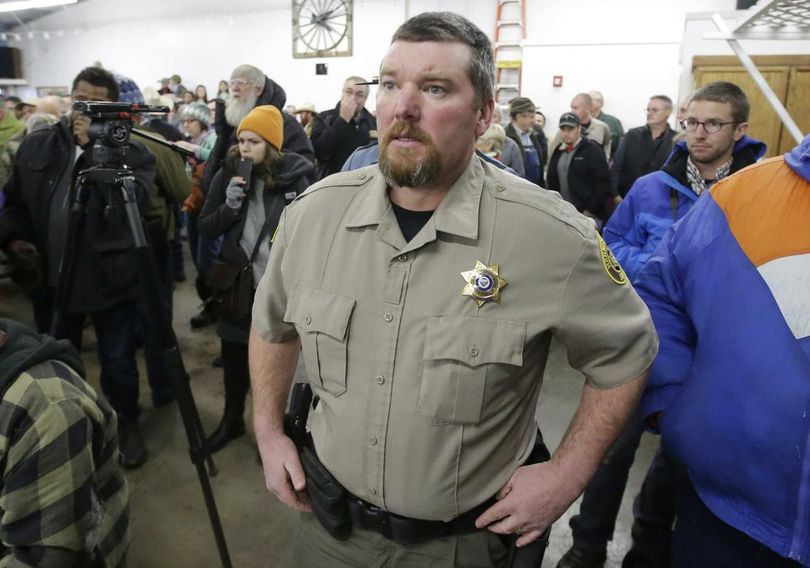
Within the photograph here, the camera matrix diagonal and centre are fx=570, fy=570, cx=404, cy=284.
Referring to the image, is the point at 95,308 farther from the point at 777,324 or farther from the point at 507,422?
the point at 777,324

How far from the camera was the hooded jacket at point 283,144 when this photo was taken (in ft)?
10.6

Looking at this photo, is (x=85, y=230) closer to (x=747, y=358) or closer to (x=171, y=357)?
(x=171, y=357)

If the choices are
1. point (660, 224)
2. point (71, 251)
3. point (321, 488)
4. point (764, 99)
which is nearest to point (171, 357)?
point (71, 251)

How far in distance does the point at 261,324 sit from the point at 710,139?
1674 millimetres

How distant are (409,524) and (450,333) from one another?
0.40m

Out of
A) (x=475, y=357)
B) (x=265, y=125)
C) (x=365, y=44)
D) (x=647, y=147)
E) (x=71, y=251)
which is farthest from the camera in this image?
(x=365, y=44)

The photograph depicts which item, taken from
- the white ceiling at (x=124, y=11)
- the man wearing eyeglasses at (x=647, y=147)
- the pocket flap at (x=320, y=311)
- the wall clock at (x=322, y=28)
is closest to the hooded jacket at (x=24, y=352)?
the pocket flap at (x=320, y=311)

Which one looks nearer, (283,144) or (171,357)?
(171,357)

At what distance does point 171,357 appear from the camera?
1.86 metres

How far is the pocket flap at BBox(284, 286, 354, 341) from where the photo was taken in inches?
44.4

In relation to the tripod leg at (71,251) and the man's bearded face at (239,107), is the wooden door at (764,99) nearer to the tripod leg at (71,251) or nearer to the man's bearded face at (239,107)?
the man's bearded face at (239,107)

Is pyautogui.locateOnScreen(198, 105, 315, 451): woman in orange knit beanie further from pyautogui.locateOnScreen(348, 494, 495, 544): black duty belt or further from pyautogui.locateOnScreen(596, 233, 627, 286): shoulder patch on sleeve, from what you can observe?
pyautogui.locateOnScreen(596, 233, 627, 286): shoulder patch on sleeve

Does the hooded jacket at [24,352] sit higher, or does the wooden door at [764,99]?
the wooden door at [764,99]

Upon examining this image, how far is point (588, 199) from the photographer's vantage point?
4531 millimetres
